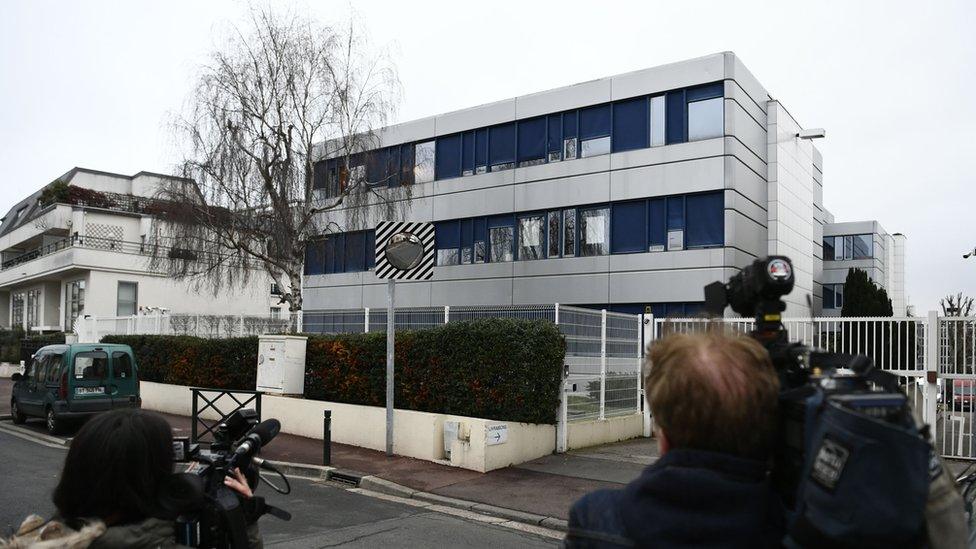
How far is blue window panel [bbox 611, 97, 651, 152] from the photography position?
73.5 ft

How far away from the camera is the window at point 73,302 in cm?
3738

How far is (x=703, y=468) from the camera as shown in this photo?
162 cm

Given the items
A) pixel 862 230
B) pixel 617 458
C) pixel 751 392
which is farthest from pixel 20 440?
pixel 862 230

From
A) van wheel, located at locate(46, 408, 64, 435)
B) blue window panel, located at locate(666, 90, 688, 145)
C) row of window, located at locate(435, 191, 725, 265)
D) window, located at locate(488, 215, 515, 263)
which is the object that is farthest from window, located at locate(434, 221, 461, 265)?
van wheel, located at locate(46, 408, 64, 435)

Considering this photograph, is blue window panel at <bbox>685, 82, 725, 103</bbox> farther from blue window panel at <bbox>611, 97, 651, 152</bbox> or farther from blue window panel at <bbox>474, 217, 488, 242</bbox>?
blue window panel at <bbox>474, 217, 488, 242</bbox>

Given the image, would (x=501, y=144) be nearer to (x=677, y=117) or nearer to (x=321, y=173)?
(x=321, y=173)

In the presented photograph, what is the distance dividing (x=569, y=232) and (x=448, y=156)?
20.0 feet

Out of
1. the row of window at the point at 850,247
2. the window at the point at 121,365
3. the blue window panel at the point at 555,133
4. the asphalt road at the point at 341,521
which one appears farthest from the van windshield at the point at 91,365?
the row of window at the point at 850,247

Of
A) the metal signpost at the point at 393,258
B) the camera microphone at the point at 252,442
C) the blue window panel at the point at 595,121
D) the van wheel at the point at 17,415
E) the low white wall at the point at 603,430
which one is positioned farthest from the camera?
the blue window panel at the point at 595,121

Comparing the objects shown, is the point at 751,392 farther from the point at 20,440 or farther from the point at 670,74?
the point at 670,74

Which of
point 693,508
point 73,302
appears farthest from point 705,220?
point 73,302

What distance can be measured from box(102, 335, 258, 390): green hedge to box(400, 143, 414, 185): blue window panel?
9.13 m

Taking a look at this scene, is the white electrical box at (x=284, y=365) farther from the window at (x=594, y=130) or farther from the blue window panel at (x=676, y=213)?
the window at (x=594, y=130)

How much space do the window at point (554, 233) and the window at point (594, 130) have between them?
219 cm
